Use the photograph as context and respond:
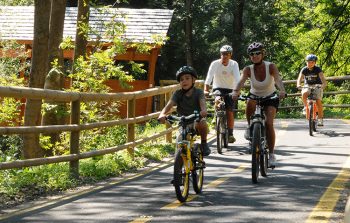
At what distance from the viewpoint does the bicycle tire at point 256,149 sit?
10328 mm

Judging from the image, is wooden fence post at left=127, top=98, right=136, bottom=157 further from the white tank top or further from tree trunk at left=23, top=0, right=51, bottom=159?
tree trunk at left=23, top=0, right=51, bottom=159

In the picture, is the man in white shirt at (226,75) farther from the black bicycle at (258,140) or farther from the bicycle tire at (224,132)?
the black bicycle at (258,140)

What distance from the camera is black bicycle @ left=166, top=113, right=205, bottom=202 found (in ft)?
28.8

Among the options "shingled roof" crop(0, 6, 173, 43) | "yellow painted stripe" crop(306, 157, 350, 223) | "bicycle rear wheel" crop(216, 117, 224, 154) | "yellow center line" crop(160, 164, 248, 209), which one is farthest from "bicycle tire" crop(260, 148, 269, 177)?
"shingled roof" crop(0, 6, 173, 43)

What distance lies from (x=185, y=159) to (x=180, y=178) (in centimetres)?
30

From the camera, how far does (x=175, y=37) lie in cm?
4788

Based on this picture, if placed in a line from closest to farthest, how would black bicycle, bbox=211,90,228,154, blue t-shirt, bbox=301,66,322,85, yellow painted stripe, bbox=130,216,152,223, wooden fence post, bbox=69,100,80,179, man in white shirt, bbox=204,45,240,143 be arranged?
yellow painted stripe, bbox=130,216,152,223 < wooden fence post, bbox=69,100,80,179 < black bicycle, bbox=211,90,228,154 < man in white shirt, bbox=204,45,240,143 < blue t-shirt, bbox=301,66,322,85

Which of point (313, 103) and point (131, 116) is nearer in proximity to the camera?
point (131, 116)

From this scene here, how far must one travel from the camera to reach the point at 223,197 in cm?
936

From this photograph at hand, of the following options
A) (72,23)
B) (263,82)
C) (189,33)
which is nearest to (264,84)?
(263,82)

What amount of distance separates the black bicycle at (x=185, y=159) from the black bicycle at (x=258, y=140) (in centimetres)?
112

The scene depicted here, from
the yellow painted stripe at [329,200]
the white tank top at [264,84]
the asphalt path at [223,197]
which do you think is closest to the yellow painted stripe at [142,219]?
the asphalt path at [223,197]

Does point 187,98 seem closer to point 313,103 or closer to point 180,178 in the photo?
point 180,178

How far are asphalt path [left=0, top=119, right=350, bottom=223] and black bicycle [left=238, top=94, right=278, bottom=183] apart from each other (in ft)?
0.68
